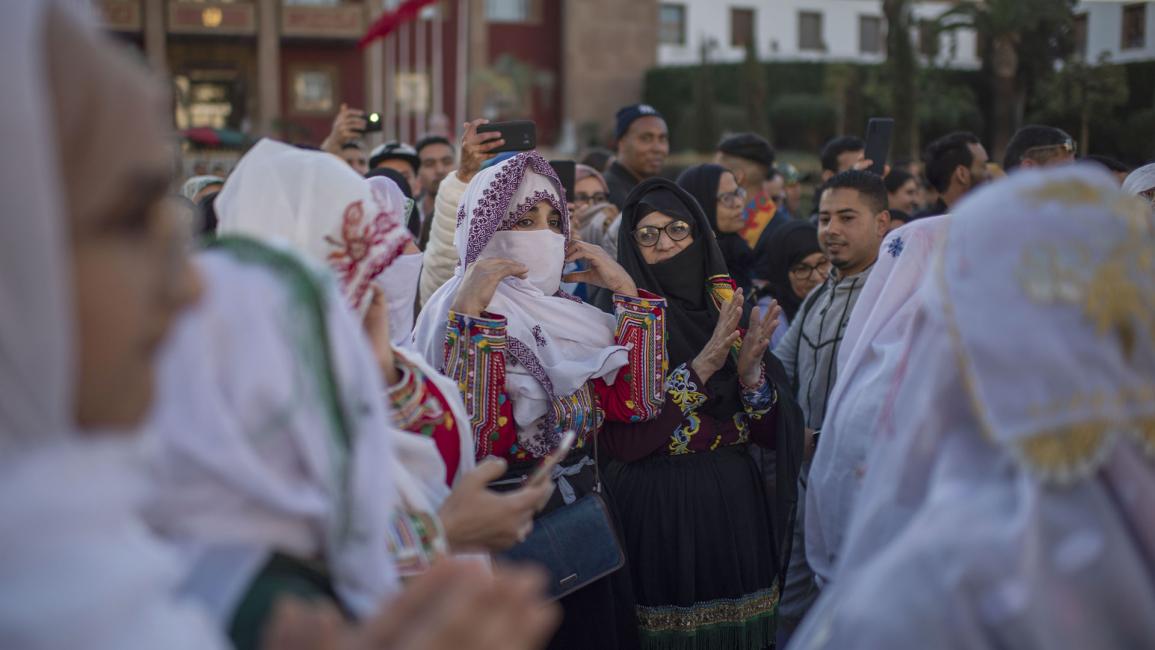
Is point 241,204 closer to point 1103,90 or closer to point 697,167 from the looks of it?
point 697,167

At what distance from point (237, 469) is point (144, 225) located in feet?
0.95

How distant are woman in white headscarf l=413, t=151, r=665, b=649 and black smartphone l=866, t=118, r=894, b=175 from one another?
225cm

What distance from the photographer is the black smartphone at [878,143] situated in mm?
5254

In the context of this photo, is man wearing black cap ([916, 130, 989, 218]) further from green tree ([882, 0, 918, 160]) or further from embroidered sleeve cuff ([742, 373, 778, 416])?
green tree ([882, 0, 918, 160])

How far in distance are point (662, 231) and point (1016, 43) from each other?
2495 cm

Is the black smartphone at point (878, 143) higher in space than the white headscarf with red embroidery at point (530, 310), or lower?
higher

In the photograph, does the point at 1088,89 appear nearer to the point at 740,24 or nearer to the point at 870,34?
the point at 740,24

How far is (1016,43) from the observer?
25.6 meters

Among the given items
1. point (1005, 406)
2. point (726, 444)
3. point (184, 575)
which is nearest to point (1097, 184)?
point (1005, 406)

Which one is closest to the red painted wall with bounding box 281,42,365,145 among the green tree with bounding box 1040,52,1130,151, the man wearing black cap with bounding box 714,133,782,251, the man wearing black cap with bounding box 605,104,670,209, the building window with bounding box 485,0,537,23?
the building window with bounding box 485,0,537,23

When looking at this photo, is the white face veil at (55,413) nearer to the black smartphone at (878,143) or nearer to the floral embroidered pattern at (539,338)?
the floral embroidered pattern at (539,338)

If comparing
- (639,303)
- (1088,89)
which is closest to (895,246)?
(639,303)

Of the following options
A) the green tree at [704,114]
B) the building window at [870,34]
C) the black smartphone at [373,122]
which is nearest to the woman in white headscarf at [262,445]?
the black smartphone at [373,122]

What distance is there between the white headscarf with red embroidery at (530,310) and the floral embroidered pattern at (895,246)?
89 cm
